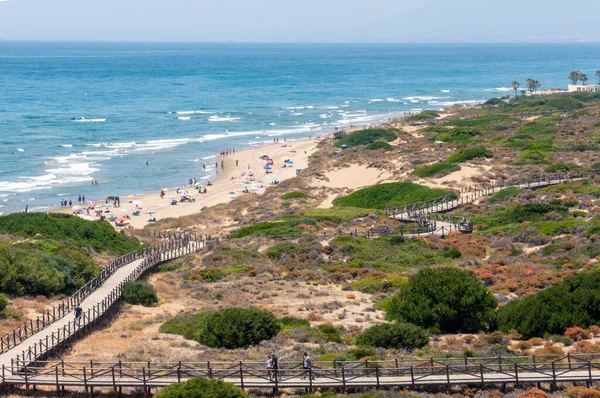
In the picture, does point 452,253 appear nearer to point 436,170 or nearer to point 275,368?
point 275,368

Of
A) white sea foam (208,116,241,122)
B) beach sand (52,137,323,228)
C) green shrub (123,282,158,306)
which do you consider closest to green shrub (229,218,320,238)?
beach sand (52,137,323,228)

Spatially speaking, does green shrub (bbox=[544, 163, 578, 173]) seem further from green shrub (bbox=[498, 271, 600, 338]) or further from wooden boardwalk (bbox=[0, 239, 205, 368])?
green shrub (bbox=[498, 271, 600, 338])

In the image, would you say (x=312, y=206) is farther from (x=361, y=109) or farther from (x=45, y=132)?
(x=361, y=109)

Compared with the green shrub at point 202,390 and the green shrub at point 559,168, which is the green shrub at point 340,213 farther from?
the green shrub at point 202,390

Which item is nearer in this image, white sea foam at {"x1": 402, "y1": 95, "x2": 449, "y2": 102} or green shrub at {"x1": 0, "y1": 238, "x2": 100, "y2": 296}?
green shrub at {"x1": 0, "y1": 238, "x2": 100, "y2": 296}

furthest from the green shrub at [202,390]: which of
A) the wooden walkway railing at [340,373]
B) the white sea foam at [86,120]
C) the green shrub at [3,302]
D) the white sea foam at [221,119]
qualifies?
the white sea foam at [221,119]

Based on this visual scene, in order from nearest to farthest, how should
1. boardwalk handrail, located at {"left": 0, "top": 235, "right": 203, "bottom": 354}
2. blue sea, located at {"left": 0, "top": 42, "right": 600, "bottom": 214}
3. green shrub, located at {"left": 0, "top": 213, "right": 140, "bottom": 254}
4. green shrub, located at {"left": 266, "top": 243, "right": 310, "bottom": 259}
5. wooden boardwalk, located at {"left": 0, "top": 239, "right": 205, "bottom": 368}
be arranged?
wooden boardwalk, located at {"left": 0, "top": 239, "right": 205, "bottom": 368} < boardwalk handrail, located at {"left": 0, "top": 235, "right": 203, "bottom": 354} < green shrub, located at {"left": 266, "top": 243, "right": 310, "bottom": 259} < green shrub, located at {"left": 0, "top": 213, "right": 140, "bottom": 254} < blue sea, located at {"left": 0, "top": 42, "right": 600, "bottom": 214}

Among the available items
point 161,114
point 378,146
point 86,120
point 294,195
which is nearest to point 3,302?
point 294,195
